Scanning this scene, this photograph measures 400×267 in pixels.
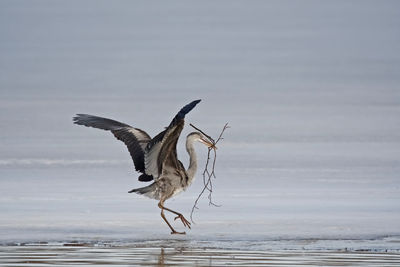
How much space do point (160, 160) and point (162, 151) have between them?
0.57ft

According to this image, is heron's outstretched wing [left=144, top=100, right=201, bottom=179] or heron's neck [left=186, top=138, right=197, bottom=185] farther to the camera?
heron's neck [left=186, top=138, right=197, bottom=185]

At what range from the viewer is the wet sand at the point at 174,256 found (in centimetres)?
831

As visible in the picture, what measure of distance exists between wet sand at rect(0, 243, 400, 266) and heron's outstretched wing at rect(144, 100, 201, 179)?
1.57 m

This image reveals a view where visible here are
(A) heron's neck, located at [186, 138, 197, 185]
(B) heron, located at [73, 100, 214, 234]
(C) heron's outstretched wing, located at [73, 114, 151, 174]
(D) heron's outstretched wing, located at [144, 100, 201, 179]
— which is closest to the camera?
(D) heron's outstretched wing, located at [144, 100, 201, 179]

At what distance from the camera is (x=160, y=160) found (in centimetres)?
1134

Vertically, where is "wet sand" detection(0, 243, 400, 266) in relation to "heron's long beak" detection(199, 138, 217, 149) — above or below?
below

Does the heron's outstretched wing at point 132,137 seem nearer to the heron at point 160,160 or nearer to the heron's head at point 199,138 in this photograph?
the heron at point 160,160

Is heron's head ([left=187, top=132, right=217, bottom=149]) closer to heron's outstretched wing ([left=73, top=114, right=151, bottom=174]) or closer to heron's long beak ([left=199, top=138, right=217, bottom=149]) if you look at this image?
heron's long beak ([left=199, top=138, right=217, bottom=149])

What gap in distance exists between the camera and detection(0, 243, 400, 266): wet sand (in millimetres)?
8312

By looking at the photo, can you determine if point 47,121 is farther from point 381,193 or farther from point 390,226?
point 390,226

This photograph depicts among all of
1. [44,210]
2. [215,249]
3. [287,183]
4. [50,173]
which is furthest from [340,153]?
[215,249]

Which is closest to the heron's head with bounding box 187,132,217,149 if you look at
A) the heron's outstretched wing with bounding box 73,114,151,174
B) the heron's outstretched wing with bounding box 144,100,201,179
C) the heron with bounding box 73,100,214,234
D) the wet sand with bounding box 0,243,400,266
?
the heron with bounding box 73,100,214,234

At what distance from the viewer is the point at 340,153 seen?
674 inches

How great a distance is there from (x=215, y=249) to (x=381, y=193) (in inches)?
187
